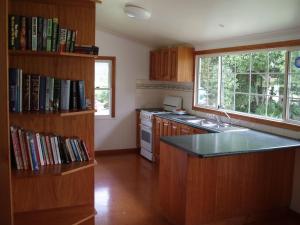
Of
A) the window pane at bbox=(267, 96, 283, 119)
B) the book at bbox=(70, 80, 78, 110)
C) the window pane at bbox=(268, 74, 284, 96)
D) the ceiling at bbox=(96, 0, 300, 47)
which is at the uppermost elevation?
the ceiling at bbox=(96, 0, 300, 47)

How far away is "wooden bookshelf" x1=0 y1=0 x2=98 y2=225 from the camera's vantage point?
2238 millimetres

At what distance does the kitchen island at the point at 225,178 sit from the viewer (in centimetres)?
299

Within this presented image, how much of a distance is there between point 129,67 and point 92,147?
3.80m

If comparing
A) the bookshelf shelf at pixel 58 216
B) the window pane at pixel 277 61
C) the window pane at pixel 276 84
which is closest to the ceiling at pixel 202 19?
the window pane at pixel 277 61

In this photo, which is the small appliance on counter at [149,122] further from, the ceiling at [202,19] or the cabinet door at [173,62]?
the ceiling at [202,19]

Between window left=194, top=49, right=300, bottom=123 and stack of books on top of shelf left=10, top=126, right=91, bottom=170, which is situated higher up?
window left=194, top=49, right=300, bottom=123

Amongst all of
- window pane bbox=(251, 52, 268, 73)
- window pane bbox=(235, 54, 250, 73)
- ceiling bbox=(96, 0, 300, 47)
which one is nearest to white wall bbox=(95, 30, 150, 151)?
ceiling bbox=(96, 0, 300, 47)

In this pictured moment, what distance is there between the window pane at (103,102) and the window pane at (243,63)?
2.61 meters

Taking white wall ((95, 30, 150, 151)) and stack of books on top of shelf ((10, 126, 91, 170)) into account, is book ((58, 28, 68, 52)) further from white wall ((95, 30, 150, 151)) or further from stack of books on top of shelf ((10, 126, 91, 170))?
white wall ((95, 30, 150, 151))

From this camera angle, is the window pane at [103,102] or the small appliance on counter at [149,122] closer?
the small appliance on counter at [149,122]

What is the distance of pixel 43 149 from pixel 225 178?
1842mm

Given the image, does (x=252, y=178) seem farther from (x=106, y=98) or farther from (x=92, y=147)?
(x=106, y=98)

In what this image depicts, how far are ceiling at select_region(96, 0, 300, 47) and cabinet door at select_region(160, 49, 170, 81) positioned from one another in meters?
0.23

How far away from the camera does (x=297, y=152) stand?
11.5 ft
